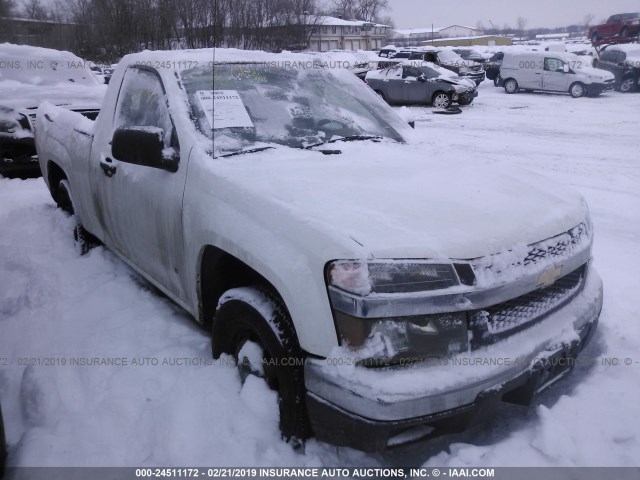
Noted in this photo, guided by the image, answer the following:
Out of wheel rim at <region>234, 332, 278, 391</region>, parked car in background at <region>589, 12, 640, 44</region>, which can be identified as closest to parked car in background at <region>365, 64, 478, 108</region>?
wheel rim at <region>234, 332, 278, 391</region>

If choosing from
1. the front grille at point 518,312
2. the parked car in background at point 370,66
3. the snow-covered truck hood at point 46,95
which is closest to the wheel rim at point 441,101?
the parked car in background at point 370,66

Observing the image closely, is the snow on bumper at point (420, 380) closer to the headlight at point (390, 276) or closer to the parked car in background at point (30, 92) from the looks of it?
the headlight at point (390, 276)

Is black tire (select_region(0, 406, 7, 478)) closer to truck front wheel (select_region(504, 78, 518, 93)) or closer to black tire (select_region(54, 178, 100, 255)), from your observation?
black tire (select_region(54, 178, 100, 255))

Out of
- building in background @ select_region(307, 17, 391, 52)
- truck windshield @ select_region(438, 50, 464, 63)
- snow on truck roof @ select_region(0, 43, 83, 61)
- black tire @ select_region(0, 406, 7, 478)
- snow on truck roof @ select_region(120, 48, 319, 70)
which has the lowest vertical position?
black tire @ select_region(0, 406, 7, 478)

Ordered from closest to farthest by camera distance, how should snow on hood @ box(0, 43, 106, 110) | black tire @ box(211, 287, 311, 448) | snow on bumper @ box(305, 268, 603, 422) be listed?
snow on bumper @ box(305, 268, 603, 422) < black tire @ box(211, 287, 311, 448) < snow on hood @ box(0, 43, 106, 110)

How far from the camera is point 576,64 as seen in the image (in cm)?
1914

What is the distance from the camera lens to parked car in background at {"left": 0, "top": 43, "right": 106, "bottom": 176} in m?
7.64

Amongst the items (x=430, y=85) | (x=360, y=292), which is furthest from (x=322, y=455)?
(x=430, y=85)

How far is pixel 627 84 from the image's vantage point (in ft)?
66.0

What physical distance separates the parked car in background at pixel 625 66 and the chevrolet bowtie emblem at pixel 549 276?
21.5 m

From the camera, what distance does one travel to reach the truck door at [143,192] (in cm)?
290

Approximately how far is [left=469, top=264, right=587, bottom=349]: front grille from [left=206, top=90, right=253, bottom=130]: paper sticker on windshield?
1729mm

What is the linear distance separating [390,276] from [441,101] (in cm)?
1667

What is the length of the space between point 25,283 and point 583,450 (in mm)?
4016
